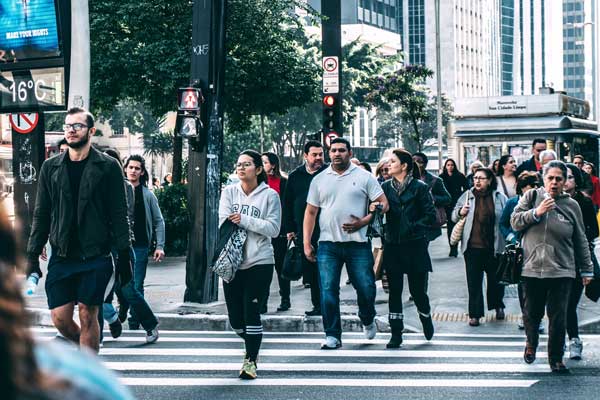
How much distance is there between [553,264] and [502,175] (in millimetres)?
6004

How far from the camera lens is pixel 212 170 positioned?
1225 centimetres

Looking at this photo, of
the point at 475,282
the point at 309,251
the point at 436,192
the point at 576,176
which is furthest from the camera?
the point at 436,192

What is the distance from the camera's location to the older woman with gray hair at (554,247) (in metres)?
8.06

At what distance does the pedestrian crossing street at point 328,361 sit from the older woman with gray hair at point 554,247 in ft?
1.45

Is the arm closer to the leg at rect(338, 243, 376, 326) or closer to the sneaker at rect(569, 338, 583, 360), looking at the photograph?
the leg at rect(338, 243, 376, 326)

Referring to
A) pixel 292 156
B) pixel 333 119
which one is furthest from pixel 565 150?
pixel 292 156

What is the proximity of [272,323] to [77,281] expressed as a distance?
439 centimetres

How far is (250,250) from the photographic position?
Answer: 793cm

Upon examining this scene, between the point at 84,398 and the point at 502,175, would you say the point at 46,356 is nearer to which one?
the point at 84,398

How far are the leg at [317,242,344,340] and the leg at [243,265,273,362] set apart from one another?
1325mm

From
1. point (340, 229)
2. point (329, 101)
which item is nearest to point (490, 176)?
point (340, 229)

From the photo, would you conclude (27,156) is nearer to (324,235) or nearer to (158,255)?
(158,255)

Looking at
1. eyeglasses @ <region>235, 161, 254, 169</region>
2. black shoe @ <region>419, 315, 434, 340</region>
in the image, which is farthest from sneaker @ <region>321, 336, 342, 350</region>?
eyeglasses @ <region>235, 161, 254, 169</region>

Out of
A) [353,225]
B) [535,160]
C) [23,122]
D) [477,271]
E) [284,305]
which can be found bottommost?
[284,305]
